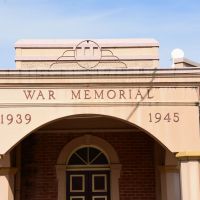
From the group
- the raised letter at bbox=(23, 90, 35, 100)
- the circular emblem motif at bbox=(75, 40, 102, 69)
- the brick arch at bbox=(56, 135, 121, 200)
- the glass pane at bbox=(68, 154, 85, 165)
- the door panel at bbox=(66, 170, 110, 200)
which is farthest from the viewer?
the glass pane at bbox=(68, 154, 85, 165)

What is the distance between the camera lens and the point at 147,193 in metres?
13.0

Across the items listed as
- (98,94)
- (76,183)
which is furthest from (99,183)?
(98,94)

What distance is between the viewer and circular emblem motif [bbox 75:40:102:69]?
12.0 meters

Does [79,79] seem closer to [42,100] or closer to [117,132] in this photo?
[42,100]

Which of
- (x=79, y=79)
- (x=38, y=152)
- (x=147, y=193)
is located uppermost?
(x=79, y=79)

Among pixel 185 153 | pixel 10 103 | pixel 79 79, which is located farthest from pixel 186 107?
pixel 10 103

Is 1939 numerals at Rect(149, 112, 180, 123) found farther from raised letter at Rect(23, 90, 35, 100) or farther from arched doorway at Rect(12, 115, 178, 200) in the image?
arched doorway at Rect(12, 115, 178, 200)

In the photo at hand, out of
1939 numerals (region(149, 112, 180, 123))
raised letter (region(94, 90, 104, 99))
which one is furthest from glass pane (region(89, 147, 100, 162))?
1939 numerals (region(149, 112, 180, 123))

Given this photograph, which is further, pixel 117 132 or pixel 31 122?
pixel 117 132

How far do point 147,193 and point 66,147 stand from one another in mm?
2499

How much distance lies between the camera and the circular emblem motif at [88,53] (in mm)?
12008

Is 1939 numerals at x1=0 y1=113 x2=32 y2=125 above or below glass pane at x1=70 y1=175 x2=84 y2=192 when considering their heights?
above

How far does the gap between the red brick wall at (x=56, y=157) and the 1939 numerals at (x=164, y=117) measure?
345 centimetres

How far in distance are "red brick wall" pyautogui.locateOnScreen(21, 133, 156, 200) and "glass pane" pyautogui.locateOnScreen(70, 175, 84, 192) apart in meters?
0.46
